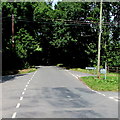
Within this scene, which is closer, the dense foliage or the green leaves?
the dense foliage

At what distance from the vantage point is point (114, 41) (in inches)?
1591

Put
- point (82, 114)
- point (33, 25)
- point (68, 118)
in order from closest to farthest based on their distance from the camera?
1. point (68, 118)
2. point (82, 114)
3. point (33, 25)

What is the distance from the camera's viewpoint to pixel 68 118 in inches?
312

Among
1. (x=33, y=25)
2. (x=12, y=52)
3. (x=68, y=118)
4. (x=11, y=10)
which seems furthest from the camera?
(x=33, y=25)

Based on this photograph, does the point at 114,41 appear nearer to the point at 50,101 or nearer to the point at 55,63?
the point at 50,101

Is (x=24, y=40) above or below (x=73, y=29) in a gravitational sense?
below

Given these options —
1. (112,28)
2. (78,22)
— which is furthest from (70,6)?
(112,28)

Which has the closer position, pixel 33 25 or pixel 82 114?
pixel 82 114

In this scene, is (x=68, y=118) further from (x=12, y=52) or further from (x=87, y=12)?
(x=87, y=12)

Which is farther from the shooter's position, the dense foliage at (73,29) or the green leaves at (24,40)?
the green leaves at (24,40)

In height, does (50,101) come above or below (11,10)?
below

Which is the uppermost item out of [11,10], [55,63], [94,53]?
[11,10]

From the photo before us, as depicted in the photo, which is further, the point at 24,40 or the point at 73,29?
the point at 24,40

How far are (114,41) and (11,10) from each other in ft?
65.9
